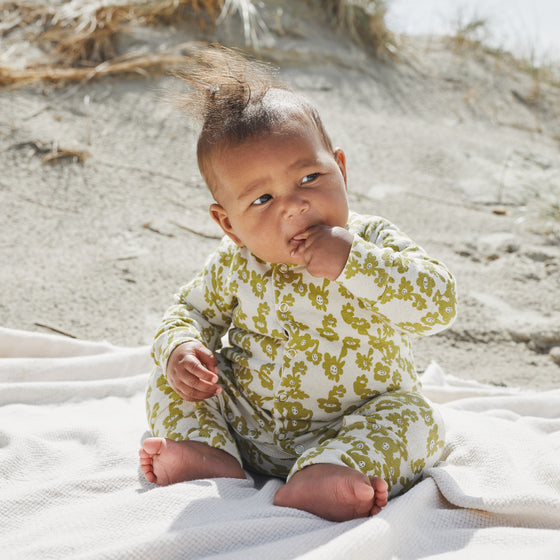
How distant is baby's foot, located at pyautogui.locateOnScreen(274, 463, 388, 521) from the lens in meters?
1.11

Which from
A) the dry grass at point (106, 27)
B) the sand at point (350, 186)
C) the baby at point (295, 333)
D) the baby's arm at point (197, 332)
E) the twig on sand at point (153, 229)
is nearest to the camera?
the baby at point (295, 333)

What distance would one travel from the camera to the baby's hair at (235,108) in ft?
4.25

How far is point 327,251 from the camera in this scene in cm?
125

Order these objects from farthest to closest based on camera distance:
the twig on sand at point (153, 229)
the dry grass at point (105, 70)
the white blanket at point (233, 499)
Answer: the dry grass at point (105, 70), the twig on sand at point (153, 229), the white blanket at point (233, 499)

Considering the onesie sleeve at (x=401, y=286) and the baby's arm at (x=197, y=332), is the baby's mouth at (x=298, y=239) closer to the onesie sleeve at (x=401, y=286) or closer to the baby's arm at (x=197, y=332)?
the onesie sleeve at (x=401, y=286)

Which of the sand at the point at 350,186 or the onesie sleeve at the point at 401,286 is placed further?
the sand at the point at 350,186

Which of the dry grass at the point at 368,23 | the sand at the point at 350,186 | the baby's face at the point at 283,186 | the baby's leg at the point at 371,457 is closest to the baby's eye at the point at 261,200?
the baby's face at the point at 283,186

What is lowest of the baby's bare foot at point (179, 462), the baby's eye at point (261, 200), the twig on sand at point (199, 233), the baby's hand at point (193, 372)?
the twig on sand at point (199, 233)

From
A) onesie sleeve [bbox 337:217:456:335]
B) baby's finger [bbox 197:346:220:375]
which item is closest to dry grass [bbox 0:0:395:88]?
baby's finger [bbox 197:346:220:375]

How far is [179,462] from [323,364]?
1.13 feet

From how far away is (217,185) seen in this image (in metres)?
1.37

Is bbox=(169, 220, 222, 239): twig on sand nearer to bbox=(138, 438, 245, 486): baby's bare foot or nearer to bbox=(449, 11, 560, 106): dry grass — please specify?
bbox=(138, 438, 245, 486): baby's bare foot

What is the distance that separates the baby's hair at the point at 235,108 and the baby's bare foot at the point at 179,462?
1.73 ft

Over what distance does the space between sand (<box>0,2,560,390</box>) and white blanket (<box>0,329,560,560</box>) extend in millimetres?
479
